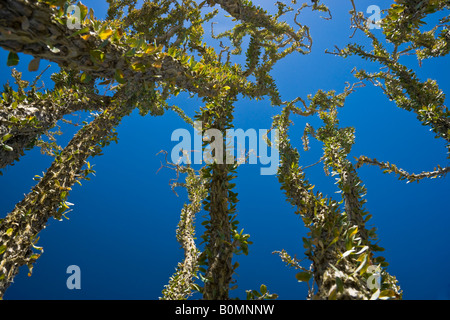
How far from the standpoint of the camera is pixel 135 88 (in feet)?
11.3

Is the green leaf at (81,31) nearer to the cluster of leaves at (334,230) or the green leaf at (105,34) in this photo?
the green leaf at (105,34)

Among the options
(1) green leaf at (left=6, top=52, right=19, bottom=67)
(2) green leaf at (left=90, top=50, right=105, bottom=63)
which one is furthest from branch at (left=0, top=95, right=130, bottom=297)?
(2) green leaf at (left=90, top=50, right=105, bottom=63)

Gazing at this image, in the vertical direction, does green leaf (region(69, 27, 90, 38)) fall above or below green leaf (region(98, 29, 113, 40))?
below

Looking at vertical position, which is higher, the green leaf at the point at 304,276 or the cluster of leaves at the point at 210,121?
the cluster of leaves at the point at 210,121

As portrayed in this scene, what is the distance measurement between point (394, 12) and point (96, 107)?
17.9ft

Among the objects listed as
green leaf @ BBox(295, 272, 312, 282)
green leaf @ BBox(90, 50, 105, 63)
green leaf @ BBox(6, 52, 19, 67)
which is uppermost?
green leaf @ BBox(90, 50, 105, 63)

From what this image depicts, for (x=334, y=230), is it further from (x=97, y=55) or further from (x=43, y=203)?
(x=43, y=203)

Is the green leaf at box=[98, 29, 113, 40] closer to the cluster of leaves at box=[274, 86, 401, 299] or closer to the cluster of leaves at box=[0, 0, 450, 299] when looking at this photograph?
the cluster of leaves at box=[0, 0, 450, 299]

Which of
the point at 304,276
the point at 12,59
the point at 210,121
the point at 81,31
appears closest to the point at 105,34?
the point at 81,31

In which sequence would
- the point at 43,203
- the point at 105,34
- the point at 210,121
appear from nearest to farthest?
1. the point at 105,34
2. the point at 43,203
3. the point at 210,121

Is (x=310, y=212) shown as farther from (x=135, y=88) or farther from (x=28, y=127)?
(x=28, y=127)

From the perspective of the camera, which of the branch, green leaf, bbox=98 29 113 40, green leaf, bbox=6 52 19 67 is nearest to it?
green leaf, bbox=6 52 19 67

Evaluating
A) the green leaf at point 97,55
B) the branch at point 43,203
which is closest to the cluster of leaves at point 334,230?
the green leaf at point 97,55
